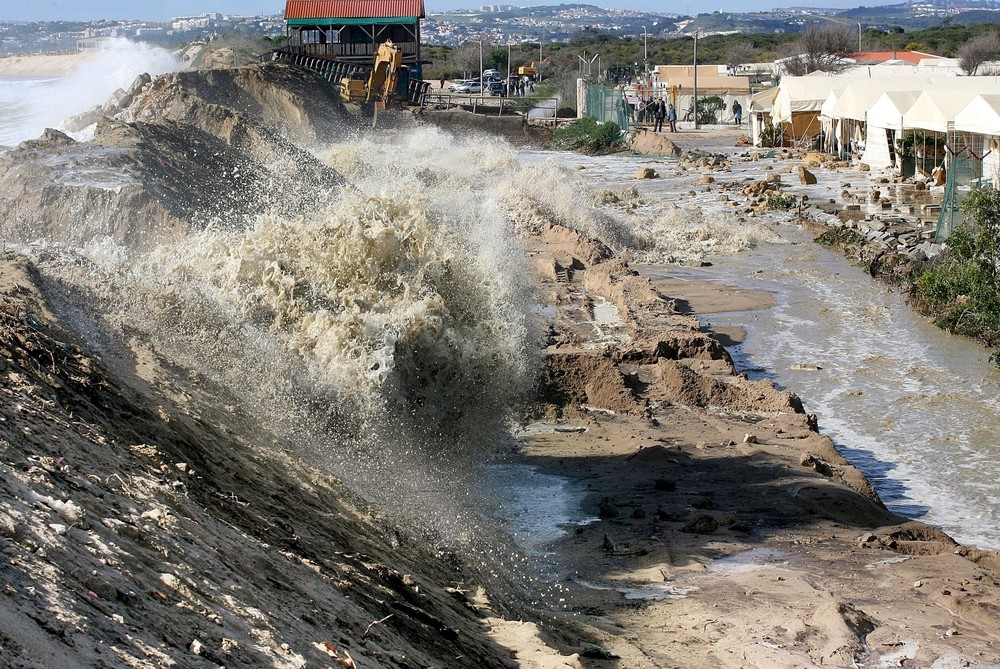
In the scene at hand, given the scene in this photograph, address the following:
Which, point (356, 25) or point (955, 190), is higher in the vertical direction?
point (356, 25)

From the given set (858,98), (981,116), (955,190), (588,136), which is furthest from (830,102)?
(955,190)

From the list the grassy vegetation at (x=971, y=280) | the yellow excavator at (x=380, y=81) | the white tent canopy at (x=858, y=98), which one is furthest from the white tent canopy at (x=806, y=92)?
the grassy vegetation at (x=971, y=280)

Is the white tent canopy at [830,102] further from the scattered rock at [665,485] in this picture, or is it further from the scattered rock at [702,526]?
the scattered rock at [702,526]

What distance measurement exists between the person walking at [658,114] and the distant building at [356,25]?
34.5 ft

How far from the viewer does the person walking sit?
51500mm

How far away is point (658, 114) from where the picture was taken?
52219 mm

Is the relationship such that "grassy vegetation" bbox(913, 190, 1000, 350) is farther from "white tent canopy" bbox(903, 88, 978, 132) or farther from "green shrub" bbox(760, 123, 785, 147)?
"green shrub" bbox(760, 123, 785, 147)

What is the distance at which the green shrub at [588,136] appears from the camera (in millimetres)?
45719

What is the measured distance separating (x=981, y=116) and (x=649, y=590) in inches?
892

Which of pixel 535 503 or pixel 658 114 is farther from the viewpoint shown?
pixel 658 114

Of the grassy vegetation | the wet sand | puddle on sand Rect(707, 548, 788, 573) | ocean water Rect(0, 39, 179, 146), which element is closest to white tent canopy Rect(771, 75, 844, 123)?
ocean water Rect(0, 39, 179, 146)

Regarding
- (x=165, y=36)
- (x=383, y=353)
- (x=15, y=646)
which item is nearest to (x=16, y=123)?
(x=383, y=353)

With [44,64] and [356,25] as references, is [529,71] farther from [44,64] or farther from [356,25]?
[44,64]

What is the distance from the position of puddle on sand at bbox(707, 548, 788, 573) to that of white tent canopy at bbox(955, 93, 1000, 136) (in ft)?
67.3
